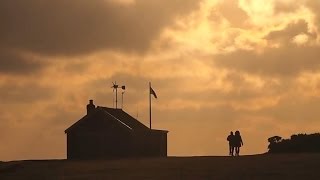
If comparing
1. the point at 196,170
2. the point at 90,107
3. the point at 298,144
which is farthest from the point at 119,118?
the point at 196,170

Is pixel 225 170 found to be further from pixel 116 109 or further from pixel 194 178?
pixel 116 109

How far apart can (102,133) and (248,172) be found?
39140 mm

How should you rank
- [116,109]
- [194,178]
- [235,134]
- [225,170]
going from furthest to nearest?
[116,109] < [235,134] < [225,170] < [194,178]

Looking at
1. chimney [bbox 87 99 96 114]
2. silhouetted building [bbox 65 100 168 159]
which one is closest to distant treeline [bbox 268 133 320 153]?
silhouetted building [bbox 65 100 168 159]

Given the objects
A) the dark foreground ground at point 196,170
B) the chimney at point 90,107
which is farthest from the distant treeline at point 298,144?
the chimney at point 90,107

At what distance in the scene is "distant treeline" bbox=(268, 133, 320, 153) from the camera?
193ft

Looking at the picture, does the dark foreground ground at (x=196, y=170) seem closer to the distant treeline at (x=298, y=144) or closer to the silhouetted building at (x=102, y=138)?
the distant treeline at (x=298, y=144)

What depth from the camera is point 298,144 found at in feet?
196

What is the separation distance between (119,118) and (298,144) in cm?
2476

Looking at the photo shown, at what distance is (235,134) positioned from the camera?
56781mm

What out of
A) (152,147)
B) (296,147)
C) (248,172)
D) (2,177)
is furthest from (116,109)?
(248,172)

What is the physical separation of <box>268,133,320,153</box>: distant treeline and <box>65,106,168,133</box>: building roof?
781 inches

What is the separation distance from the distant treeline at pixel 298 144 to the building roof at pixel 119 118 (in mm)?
19848

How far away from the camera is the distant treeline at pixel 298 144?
2320 inches
